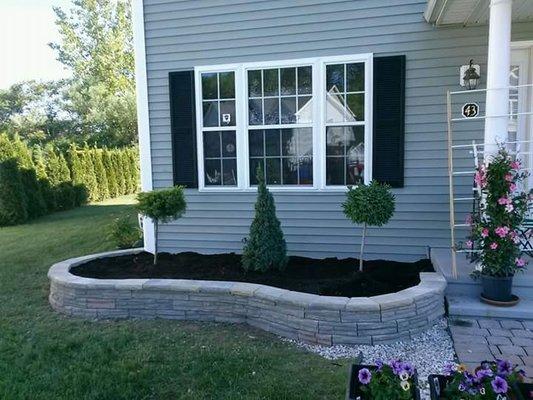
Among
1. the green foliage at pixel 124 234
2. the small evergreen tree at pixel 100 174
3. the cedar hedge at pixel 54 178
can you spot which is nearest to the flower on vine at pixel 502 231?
the green foliage at pixel 124 234

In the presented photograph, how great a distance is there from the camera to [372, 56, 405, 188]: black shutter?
461cm

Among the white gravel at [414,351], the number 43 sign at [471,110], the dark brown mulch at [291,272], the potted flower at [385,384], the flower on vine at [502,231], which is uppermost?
the number 43 sign at [471,110]

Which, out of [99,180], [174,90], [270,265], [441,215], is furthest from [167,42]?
[99,180]

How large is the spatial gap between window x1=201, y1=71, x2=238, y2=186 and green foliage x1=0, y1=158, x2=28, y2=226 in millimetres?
6910

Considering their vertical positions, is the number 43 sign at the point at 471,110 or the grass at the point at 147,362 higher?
the number 43 sign at the point at 471,110

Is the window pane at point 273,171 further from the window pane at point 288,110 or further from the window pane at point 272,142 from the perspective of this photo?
the window pane at point 288,110

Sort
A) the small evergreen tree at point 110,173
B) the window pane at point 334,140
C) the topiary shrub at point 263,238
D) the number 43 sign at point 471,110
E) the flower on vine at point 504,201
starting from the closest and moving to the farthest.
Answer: the flower on vine at point 504,201
the topiary shrub at point 263,238
the number 43 sign at point 471,110
the window pane at point 334,140
the small evergreen tree at point 110,173

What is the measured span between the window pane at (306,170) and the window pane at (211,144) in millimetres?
1034

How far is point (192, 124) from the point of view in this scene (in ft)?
17.4

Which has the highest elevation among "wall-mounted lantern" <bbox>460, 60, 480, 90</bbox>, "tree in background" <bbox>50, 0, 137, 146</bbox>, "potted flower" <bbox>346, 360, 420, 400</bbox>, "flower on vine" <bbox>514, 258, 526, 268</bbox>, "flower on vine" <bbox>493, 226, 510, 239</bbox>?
"tree in background" <bbox>50, 0, 137, 146</bbox>

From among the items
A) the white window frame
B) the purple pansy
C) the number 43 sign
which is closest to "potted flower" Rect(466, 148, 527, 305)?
the number 43 sign

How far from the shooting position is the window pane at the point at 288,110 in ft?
16.5

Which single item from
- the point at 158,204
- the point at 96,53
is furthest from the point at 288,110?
the point at 96,53

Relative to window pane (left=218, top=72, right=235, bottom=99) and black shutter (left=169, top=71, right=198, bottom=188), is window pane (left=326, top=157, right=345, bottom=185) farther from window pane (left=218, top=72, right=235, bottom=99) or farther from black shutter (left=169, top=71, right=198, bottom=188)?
black shutter (left=169, top=71, right=198, bottom=188)
